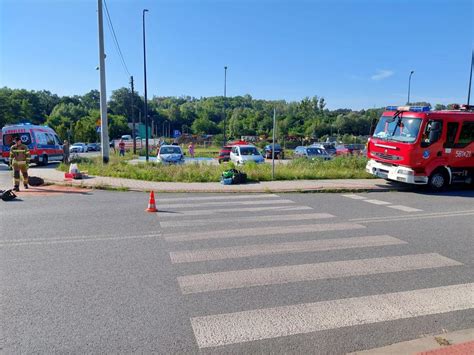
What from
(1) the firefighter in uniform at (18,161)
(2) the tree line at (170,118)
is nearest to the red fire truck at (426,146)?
(1) the firefighter in uniform at (18,161)

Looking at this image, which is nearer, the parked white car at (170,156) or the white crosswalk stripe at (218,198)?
the white crosswalk stripe at (218,198)

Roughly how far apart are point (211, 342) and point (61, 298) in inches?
78.5

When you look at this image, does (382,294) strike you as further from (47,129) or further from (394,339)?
(47,129)

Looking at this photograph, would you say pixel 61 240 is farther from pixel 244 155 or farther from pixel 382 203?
pixel 244 155

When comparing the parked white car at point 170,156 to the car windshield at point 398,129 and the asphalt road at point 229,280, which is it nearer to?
the car windshield at point 398,129

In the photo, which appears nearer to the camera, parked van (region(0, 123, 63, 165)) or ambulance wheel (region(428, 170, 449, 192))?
ambulance wheel (region(428, 170, 449, 192))

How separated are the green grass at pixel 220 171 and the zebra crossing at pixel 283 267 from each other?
19.5 ft

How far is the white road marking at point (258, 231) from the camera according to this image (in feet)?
22.6

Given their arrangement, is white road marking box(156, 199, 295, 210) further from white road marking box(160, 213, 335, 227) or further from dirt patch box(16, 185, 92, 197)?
dirt patch box(16, 185, 92, 197)

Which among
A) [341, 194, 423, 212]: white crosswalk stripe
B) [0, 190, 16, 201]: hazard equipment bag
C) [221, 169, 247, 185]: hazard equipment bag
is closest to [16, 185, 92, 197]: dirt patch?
[0, 190, 16, 201]: hazard equipment bag

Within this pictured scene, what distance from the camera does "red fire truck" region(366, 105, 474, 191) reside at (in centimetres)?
1288

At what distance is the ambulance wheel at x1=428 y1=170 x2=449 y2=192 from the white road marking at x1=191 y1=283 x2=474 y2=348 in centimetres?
992

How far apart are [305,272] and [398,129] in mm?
10281

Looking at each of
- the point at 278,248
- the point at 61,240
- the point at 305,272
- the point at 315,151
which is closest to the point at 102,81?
the point at 61,240
